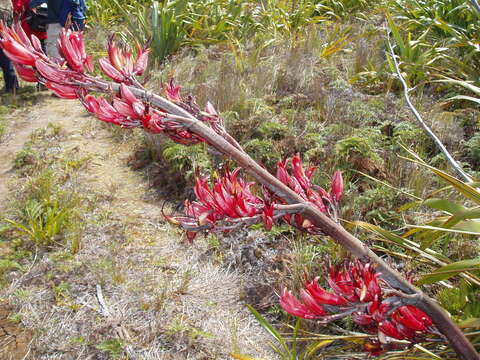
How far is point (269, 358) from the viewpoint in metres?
2.16

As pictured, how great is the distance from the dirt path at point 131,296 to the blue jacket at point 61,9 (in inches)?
110

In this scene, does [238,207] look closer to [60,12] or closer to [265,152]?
[265,152]

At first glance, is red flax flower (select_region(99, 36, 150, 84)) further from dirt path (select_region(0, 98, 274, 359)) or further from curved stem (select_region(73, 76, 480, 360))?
dirt path (select_region(0, 98, 274, 359))

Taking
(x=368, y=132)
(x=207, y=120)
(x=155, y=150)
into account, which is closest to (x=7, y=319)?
(x=155, y=150)

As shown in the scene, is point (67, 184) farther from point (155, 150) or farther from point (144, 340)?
point (144, 340)

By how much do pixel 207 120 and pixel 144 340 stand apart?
157 centimetres

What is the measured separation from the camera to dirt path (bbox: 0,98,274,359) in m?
2.19

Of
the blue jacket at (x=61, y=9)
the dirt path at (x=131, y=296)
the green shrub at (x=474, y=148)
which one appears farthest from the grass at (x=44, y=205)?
the green shrub at (x=474, y=148)

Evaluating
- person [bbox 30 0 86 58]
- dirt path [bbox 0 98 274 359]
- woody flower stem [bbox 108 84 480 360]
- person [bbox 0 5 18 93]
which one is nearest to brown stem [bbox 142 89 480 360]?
woody flower stem [bbox 108 84 480 360]

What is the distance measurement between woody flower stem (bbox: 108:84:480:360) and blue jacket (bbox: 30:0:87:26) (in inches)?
190

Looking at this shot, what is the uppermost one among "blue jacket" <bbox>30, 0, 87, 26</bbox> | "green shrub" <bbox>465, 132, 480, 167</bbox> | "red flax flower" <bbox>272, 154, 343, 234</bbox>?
"blue jacket" <bbox>30, 0, 87, 26</bbox>

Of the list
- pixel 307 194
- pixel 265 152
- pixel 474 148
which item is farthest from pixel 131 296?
pixel 474 148

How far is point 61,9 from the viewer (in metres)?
5.14

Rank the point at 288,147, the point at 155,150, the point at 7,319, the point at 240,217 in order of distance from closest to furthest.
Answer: the point at 240,217
the point at 7,319
the point at 288,147
the point at 155,150
